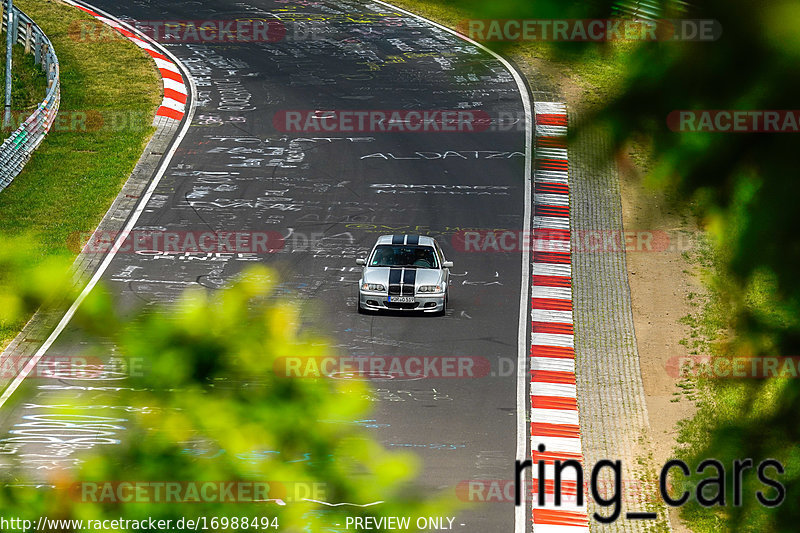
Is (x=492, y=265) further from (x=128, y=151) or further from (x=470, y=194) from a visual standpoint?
(x=128, y=151)

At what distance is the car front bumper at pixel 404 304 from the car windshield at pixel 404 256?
0.63 metres

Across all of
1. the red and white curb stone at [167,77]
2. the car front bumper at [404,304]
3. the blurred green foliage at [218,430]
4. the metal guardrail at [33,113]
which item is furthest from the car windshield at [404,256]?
the blurred green foliage at [218,430]

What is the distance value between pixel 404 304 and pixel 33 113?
42.0ft

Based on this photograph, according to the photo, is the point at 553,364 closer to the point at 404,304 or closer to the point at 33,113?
the point at 404,304

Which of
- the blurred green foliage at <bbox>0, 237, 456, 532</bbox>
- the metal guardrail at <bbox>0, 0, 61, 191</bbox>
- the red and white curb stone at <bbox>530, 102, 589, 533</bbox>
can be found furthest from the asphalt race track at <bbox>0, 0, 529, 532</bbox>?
the blurred green foliage at <bbox>0, 237, 456, 532</bbox>

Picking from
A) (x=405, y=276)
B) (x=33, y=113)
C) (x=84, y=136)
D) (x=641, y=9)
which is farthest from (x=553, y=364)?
(x=641, y=9)

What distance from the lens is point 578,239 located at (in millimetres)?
24297

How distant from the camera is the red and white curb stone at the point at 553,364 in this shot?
14.1 meters

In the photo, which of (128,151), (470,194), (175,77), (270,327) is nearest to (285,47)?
(175,77)

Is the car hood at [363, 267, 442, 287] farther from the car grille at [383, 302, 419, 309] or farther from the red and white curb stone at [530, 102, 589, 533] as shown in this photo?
the red and white curb stone at [530, 102, 589, 533]

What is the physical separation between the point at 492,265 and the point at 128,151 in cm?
1076

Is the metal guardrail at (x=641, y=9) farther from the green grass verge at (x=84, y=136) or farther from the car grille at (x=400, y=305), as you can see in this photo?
the green grass verge at (x=84, y=136)

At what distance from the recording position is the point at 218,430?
2279mm

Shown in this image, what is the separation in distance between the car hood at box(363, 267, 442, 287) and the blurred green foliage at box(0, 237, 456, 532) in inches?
678
